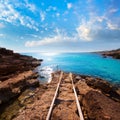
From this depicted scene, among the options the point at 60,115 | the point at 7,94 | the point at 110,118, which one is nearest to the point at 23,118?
the point at 60,115

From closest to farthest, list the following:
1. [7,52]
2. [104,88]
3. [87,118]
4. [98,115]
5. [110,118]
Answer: [110,118], [98,115], [87,118], [104,88], [7,52]

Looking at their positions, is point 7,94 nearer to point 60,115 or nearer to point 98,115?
point 60,115

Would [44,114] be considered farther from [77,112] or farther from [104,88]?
[104,88]

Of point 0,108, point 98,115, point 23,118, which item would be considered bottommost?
point 0,108

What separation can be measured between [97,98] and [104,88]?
1044 cm

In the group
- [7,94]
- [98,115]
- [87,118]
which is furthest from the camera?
[7,94]

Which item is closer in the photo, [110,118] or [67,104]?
[110,118]

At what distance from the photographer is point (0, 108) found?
45.6 ft

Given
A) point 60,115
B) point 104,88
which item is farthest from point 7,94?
point 104,88

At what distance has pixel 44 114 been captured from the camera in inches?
370

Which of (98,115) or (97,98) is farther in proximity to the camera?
(97,98)

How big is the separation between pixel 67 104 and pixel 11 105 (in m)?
6.33

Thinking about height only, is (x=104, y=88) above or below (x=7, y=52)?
below

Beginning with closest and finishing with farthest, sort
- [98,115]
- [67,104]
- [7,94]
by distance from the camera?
[98,115] < [67,104] < [7,94]
